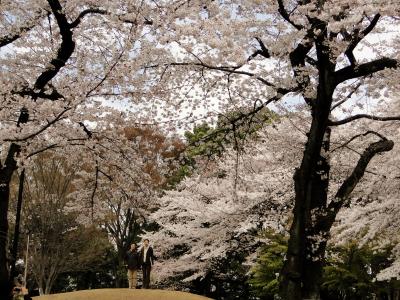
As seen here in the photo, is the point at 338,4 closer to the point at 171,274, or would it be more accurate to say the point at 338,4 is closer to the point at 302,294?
the point at 302,294

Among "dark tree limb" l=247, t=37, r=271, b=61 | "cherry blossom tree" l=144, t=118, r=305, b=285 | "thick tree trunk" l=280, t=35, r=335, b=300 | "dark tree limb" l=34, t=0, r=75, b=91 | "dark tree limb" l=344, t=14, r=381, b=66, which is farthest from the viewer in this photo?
"cherry blossom tree" l=144, t=118, r=305, b=285

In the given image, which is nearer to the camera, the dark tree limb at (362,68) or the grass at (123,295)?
the dark tree limb at (362,68)

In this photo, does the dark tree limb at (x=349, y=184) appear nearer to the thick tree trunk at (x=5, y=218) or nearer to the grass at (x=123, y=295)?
the grass at (x=123, y=295)

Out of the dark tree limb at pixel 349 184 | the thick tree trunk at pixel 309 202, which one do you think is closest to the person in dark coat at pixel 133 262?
the thick tree trunk at pixel 309 202

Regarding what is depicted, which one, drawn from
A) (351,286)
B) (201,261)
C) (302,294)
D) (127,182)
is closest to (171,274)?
(201,261)

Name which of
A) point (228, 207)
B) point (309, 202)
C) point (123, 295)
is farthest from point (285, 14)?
point (228, 207)

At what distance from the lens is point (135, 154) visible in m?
11.8

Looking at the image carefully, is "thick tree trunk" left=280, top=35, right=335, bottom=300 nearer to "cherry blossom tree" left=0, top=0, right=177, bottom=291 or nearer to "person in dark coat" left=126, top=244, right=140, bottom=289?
"cherry blossom tree" left=0, top=0, right=177, bottom=291

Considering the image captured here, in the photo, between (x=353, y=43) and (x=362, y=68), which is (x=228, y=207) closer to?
(x=353, y=43)

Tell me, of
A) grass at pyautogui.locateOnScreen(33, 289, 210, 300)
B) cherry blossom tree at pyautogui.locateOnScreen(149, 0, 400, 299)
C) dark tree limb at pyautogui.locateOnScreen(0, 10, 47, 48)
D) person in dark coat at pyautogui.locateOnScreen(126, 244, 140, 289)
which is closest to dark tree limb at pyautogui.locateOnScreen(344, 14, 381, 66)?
cherry blossom tree at pyautogui.locateOnScreen(149, 0, 400, 299)

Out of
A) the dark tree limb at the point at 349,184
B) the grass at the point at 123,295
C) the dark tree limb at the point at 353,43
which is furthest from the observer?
the grass at the point at 123,295

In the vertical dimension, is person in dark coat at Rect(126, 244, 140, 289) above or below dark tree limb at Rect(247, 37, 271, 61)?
below

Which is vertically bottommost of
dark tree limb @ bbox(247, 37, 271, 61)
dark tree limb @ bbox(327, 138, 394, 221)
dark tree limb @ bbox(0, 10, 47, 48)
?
dark tree limb @ bbox(327, 138, 394, 221)

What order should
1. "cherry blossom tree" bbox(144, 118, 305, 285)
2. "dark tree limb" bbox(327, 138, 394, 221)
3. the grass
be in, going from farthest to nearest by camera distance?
"cherry blossom tree" bbox(144, 118, 305, 285) → the grass → "dark tree limb" bbox(327, 138, 394, 221)
